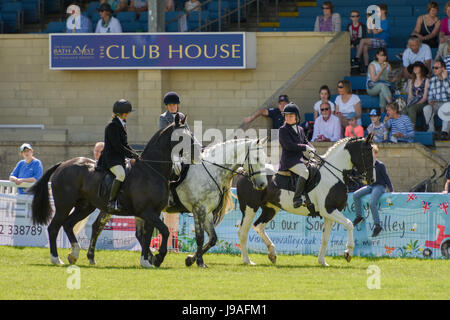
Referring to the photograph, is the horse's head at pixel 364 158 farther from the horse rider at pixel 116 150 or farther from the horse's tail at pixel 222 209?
the horse rider at pixel 116 150

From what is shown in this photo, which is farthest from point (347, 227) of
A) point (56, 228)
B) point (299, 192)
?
point (56, 228)

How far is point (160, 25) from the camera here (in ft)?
76.3

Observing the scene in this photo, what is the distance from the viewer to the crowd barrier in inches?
634

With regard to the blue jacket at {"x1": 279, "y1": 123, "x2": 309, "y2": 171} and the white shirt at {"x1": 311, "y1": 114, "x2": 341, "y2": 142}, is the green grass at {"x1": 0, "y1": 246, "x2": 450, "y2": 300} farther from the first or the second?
the white shirt at {"x1": 311, "y1": 114, "x2": 341, "y2": 142}

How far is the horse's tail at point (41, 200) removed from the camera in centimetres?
1461

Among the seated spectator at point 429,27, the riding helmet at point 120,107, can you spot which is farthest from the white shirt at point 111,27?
the riding helmet at point 120,107

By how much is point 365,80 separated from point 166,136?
32.5ft

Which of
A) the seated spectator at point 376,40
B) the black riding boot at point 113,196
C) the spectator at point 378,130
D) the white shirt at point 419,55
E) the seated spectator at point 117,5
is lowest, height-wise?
the black riding boot at point 113,196

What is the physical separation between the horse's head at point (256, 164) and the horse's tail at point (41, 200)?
3.00 m

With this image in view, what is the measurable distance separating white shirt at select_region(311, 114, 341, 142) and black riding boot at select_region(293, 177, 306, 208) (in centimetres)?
575

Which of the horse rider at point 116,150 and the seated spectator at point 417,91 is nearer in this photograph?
the horse rider at point 116,150

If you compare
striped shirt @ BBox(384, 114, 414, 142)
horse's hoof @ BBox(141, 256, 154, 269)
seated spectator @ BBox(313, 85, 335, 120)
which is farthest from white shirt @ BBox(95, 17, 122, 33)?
horse's hoof @ BBox(141, 256, 154, 269)

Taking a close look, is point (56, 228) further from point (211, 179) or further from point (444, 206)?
point (444, 206)
